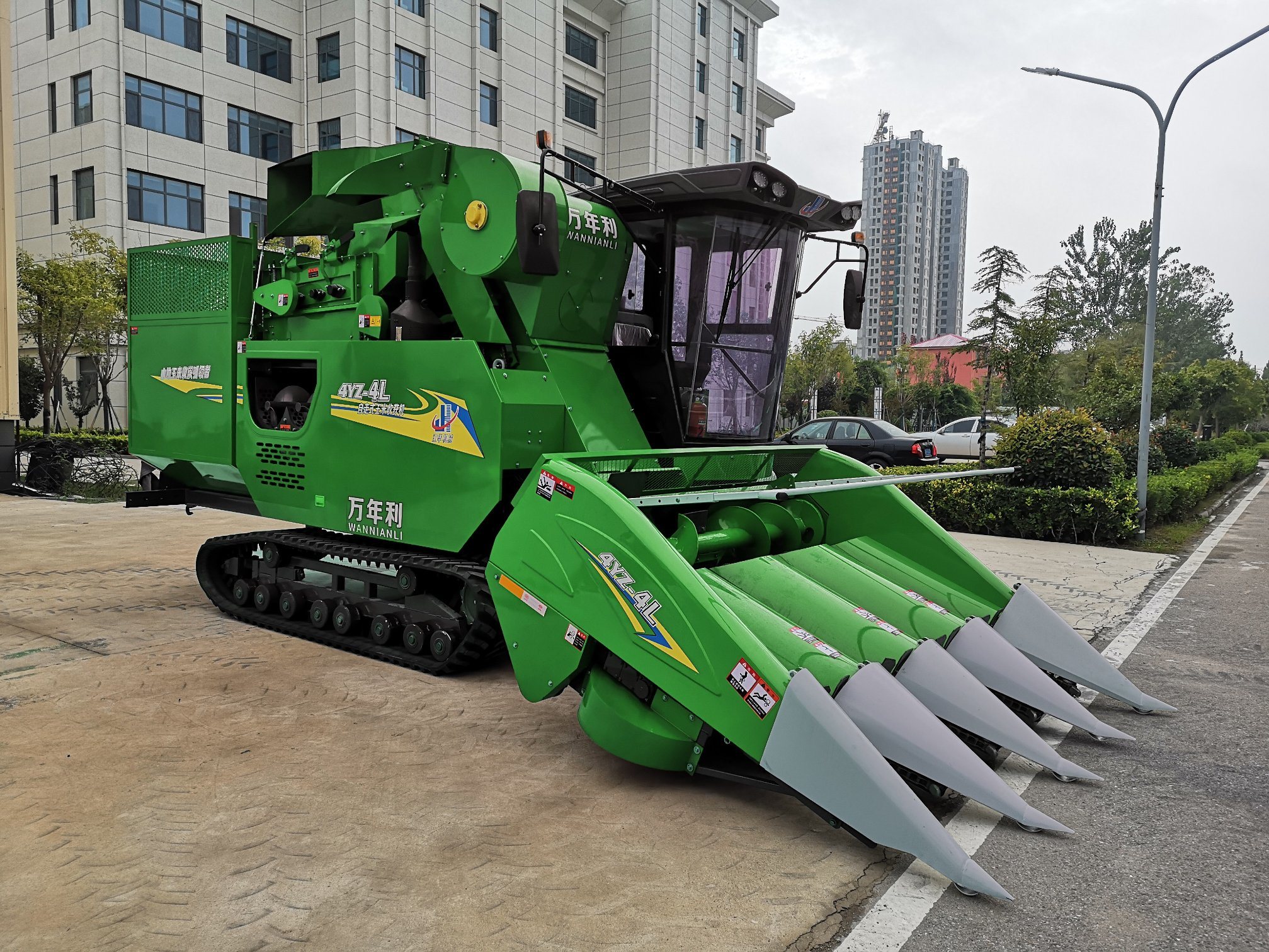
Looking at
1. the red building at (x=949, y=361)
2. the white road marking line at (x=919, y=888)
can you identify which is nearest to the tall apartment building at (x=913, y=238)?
the red building at (x=949, y=361)

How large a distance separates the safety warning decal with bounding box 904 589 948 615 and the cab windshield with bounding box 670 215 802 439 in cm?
169

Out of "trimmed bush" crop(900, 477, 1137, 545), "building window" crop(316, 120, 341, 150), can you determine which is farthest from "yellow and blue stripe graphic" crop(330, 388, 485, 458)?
"building window" crop(316, 120, 341, 150)

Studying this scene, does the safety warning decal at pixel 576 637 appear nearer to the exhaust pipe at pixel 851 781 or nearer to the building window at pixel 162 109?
the exhaust pipe at pixel 851 781

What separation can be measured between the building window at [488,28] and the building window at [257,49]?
6.38 metres

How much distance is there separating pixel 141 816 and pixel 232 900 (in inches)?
34.2

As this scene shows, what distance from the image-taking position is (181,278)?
23.3 feet

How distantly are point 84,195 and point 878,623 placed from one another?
96.1 feet

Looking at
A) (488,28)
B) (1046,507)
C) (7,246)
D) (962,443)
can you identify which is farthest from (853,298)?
(488,28)

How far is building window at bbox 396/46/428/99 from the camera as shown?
28.8m

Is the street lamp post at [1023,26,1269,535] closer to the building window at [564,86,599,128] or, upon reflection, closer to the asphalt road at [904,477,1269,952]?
the asphalt road at [904,477,1269,952]

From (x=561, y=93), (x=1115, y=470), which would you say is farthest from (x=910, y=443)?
(x=561, y=93)

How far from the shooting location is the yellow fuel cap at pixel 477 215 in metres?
5.54

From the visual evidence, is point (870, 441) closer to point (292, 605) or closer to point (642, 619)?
point (292, 605)

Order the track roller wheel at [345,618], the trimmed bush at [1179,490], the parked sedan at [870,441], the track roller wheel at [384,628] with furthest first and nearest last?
the parked sedan at [870,441], the trimmed bush at [1179,490], the track roller wheel at [345,618], the track roller wheel at [384,628]
